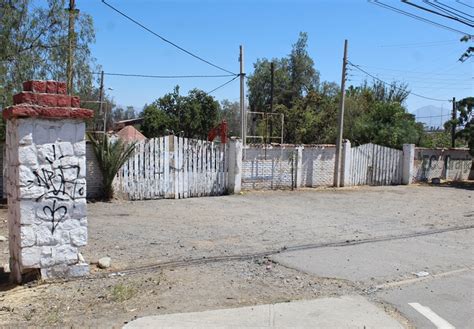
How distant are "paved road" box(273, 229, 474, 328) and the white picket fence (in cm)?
839

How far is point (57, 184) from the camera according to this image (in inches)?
239

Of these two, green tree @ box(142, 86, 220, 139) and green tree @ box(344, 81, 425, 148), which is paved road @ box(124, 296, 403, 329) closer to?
green tree @ box(344, 81, 425, 148)

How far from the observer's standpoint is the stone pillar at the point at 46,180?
579 centimetres

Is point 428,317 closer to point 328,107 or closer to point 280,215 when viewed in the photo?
point 280,215

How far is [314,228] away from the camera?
10.8m

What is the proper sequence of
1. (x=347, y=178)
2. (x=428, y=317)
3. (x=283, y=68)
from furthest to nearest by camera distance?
(x=283, y=68), (x=347, y=178), (x=428, y=317)

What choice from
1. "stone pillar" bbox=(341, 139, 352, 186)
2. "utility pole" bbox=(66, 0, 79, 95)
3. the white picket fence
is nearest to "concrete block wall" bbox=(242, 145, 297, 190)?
the white picket fence

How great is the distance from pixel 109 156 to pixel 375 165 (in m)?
13.6

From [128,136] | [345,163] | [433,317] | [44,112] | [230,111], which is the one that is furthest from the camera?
[230,111]

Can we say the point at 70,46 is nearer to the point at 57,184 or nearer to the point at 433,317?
the point at 57,184

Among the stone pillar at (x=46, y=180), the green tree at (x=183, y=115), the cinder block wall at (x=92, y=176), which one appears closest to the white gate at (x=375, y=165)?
the cinder block wall at (x=92, y=176)

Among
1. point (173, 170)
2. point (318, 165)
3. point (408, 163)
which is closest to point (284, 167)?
point (318, 165)

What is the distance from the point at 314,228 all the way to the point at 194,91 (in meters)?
39.2

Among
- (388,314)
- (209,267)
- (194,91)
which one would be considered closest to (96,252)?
(209,267)
